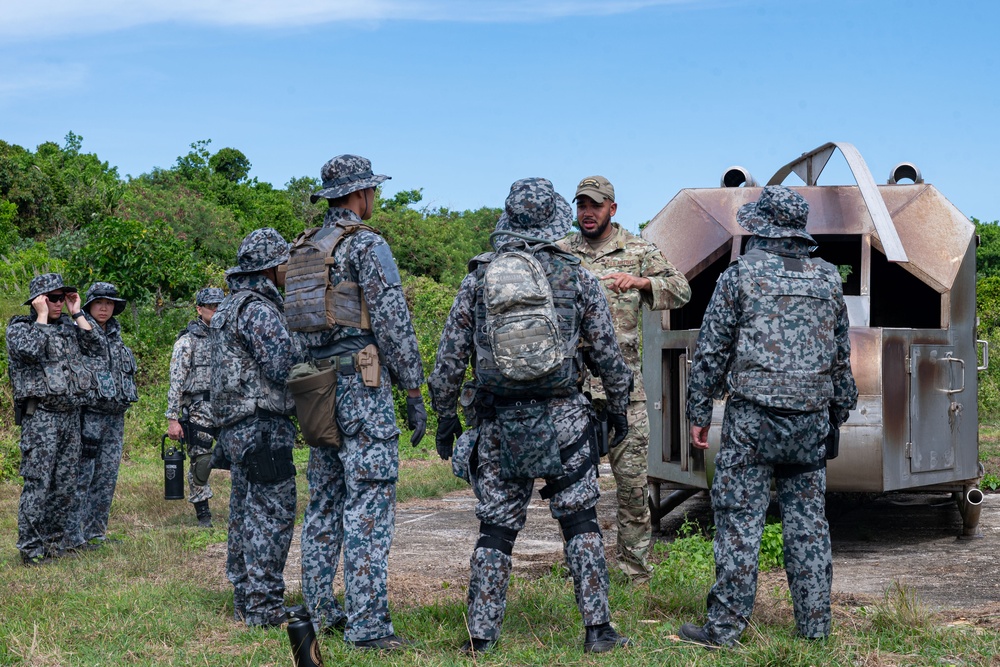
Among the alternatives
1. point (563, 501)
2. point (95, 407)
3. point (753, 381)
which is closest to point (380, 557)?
point (563, 501)

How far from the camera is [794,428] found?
4.46m

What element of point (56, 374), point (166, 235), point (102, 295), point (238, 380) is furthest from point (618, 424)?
point (166, 235)

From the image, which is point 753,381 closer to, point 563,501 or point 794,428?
point 794,428

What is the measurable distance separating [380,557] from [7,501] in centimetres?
714

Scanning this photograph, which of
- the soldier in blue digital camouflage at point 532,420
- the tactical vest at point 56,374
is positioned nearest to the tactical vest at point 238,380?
the soldier in blue digital camouflage at point 532,420

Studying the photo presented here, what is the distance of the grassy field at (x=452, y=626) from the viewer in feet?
14.2

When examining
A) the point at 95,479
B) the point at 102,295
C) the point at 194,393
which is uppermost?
the point at 102,295

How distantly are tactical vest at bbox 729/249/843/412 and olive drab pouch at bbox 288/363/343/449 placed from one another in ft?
5.63

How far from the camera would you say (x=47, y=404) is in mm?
7391

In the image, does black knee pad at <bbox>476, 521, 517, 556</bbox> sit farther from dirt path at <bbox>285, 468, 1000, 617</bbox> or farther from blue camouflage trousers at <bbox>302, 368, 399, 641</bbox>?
dirt path at <bbox>285, 468, 1000, 617</bbox>

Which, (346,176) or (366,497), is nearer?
(366,497)

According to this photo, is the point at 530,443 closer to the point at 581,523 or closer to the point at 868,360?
the point at 581,523

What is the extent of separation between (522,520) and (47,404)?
4282 mm

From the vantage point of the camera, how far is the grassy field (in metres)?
4.33
